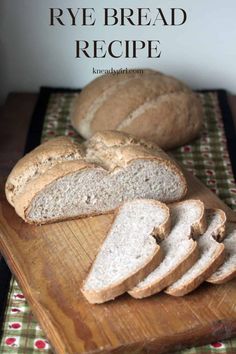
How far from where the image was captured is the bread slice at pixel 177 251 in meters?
1.50

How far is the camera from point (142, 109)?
2314 millimetres

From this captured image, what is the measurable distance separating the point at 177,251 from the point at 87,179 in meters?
Result: 0.38

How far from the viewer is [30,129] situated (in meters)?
2.48

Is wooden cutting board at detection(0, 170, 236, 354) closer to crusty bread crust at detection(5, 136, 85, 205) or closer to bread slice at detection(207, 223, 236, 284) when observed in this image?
bread slice at detection(207, 223, 236, 284)

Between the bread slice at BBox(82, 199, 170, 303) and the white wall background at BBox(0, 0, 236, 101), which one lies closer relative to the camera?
the bread slice at BBox(82, 199, 170, 303)

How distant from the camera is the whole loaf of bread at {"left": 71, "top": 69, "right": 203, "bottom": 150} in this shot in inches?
90.5

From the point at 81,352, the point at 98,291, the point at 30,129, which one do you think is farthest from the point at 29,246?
the point at 30,129

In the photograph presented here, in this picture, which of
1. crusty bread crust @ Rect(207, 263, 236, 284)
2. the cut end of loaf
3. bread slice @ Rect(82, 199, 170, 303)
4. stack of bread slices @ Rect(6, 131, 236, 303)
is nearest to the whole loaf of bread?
stack of bread slices @ Rect(6, 131, 236, 303)

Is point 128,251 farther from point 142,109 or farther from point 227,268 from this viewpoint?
point 142,109

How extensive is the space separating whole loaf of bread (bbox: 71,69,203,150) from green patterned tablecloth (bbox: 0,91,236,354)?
0.24ft

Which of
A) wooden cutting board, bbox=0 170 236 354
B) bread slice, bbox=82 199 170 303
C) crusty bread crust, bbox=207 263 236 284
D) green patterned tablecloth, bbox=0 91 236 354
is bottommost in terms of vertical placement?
green patterned tablecloth, bbox=0 91 236 354

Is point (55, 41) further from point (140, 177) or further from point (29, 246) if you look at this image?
point (29, 246)

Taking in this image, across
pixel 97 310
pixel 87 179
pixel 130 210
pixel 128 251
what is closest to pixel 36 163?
pixel 87 179

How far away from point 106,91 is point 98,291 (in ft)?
3.54
